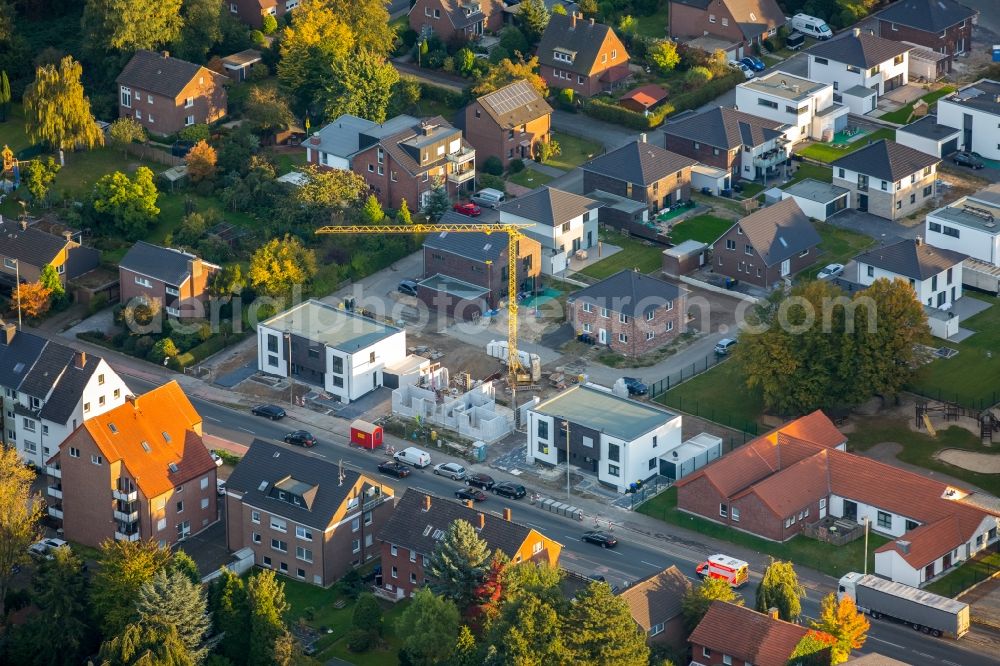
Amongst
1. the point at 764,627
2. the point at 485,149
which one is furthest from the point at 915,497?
the point at 485,149

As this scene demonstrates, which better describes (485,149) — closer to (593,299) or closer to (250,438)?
(593,299)

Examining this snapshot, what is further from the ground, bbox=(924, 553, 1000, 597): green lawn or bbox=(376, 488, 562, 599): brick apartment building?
bbox=(376, 488, 562, 599): brick apartment building

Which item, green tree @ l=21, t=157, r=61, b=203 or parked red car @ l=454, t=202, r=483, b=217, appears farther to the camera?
green tree @ l=21, t=157, r=61, b=203

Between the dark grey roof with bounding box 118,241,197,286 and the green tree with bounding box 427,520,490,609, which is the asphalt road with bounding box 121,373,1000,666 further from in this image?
the green tree with bounding box 427,520,490,609

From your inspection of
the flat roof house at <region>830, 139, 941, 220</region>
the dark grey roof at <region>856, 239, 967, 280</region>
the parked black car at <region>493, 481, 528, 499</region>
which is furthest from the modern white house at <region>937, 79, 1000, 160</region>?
the parked black car at <region>493, 481, 528, 499</region>

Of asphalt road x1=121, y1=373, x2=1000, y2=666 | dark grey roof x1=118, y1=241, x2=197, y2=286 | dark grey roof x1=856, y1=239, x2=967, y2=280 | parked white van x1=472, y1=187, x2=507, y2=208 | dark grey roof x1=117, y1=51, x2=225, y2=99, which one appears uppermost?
dark grey roof x1=117, y1=51, x2=225, y2=99

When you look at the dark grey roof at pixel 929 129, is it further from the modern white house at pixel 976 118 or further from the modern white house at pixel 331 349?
the modern white house at pixel 331 349
